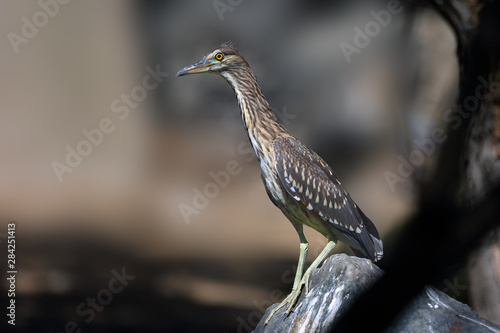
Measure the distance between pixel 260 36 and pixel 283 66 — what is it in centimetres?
41

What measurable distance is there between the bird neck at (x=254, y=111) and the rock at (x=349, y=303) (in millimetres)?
643

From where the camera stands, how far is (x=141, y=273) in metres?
6.62

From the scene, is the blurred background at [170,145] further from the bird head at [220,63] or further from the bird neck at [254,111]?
the bird head at [220,63]

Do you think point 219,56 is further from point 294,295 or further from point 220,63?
point 294,295

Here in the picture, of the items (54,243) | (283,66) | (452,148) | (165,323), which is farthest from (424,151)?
(54,243)

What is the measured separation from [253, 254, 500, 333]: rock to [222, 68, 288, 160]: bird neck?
2.11 feet

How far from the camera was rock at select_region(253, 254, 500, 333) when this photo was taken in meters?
2.71

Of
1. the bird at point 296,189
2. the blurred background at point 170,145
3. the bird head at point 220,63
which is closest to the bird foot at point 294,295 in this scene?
the bird at point 296,189

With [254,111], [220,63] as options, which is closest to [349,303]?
[254,111]

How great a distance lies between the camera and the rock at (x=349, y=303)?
271 cm

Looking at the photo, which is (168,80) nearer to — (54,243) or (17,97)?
(17,97)

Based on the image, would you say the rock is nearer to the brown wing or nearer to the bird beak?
the brown wing

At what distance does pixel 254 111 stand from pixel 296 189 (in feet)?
1.31

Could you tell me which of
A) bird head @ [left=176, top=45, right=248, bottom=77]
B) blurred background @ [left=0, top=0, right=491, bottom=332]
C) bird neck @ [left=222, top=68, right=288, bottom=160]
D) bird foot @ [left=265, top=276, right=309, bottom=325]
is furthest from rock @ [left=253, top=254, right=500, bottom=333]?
blurred background @ [left=0, top=0, right=491, bottom=332]
